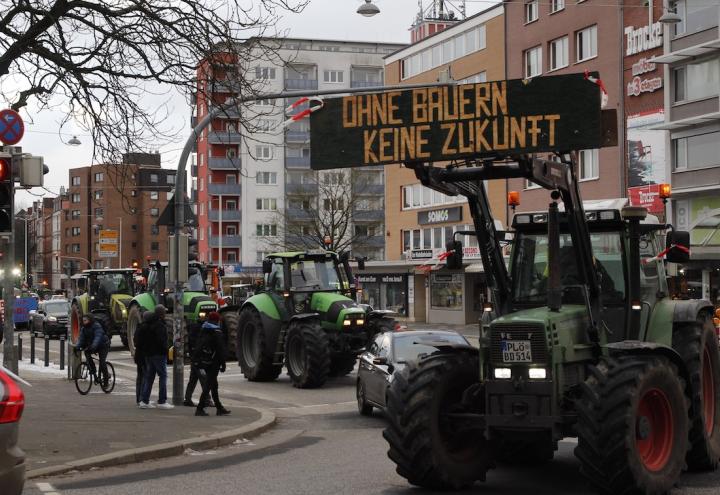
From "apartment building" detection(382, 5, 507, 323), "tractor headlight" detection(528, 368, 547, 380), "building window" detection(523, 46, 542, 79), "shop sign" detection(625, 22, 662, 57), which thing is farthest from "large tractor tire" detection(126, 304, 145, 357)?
"building window" detection(523, 46, 542, 79)

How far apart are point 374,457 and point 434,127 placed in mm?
4795

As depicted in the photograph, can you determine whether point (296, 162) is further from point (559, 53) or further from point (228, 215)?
point (559, 53)

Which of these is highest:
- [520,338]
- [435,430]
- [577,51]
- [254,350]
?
[577,51]

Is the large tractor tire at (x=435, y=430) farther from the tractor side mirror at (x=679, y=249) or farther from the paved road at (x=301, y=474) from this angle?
the tractor side mirror at (x=679, y=249)

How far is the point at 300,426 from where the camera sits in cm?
1628

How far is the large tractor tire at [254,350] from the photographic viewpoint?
22922mm

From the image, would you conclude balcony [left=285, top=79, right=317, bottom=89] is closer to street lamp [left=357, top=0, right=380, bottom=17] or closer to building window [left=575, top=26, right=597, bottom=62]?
building window [left=575, top=26, right=597, bottom=62]

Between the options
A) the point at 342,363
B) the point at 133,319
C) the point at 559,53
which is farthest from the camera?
the point at 559,53

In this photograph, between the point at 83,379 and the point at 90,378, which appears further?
the point at 83,379

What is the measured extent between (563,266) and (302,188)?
220 ft

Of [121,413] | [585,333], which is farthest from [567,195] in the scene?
[121,413]

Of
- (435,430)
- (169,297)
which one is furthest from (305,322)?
(435,430)

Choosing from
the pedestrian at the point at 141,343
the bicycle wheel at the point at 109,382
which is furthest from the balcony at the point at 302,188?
the pedestrian at the point at 141,343

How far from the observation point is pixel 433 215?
59312 mm
